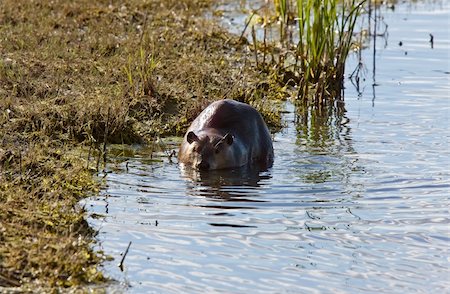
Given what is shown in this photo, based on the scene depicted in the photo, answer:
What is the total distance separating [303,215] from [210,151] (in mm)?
1833

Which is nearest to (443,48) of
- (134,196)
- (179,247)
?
(134,196)

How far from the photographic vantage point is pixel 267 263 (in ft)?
21.6

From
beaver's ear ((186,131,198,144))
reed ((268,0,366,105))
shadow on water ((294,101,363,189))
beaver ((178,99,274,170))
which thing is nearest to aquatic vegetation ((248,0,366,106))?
reed ((268,0,366,105))

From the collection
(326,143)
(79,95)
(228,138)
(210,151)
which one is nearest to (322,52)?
(326,143)

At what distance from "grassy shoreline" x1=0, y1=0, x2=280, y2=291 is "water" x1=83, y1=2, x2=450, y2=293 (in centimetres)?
28

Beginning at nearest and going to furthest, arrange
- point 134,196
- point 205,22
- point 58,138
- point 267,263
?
1. point 267,263
2. point 134,196
3. point 58,138
4. point 205,22

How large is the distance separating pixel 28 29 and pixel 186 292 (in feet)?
24.6

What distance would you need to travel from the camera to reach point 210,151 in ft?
30.7

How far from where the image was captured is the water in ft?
20.8

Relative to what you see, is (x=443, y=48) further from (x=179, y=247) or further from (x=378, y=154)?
(x=179, y=247)

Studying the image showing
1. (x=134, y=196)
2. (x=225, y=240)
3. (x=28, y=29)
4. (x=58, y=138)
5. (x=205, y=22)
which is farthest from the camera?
(x=205, y=22)

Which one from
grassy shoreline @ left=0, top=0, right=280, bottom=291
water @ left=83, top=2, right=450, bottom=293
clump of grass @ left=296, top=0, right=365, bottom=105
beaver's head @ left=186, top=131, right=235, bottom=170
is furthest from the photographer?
clump of grass @ left=296, top=0, right=365, bottom=105

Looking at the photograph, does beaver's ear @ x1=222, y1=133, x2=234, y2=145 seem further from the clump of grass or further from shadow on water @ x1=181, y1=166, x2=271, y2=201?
the clump of grass

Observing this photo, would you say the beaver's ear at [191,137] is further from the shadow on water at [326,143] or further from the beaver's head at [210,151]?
the shadow on water at [326,143]
